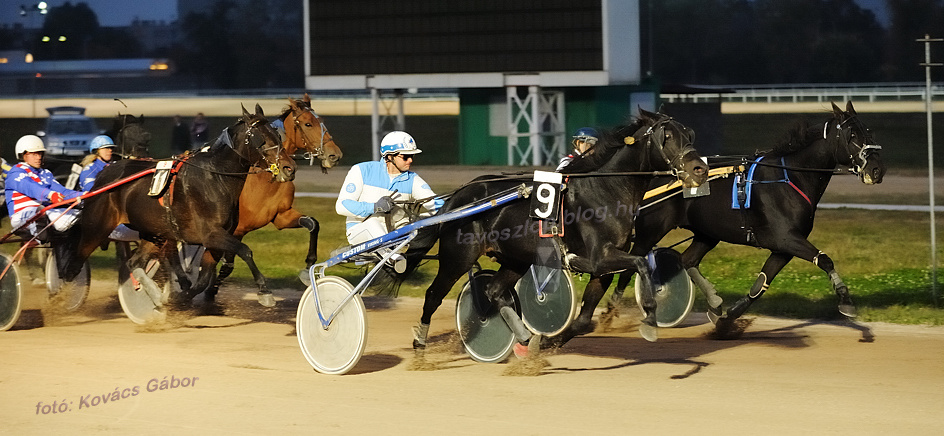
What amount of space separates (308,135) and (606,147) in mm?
3506

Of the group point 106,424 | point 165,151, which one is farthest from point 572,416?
point 165,151

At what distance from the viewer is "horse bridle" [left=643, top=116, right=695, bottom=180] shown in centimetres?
674

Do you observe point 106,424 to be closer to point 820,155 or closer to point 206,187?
point 206,187

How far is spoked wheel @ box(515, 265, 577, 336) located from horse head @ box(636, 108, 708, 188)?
1119 millimetres

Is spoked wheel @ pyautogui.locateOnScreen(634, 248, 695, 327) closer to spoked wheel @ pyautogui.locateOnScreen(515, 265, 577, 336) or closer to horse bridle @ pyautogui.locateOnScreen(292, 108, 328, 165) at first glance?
spoked wheel @ pyautogui.locateOnScreen(515, 265, 577, 336)

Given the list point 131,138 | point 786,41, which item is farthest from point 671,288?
point 786,41

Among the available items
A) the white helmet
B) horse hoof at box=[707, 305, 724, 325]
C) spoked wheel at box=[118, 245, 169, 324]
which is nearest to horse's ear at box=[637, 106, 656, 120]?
horse hoof at box=[707, 305, 724, 325]

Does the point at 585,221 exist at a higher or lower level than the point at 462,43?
lower


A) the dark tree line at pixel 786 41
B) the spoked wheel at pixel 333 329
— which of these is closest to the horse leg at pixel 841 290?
the spoked wheel at pixel 333 329

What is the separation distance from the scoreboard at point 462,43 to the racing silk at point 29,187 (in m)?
11.5

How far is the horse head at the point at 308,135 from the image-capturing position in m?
9.74

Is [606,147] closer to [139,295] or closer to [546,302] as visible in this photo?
[546,302]

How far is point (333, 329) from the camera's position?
7.29 meters

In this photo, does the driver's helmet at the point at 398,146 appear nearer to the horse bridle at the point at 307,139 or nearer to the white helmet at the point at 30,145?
the horse bridle at the point at 307,139
